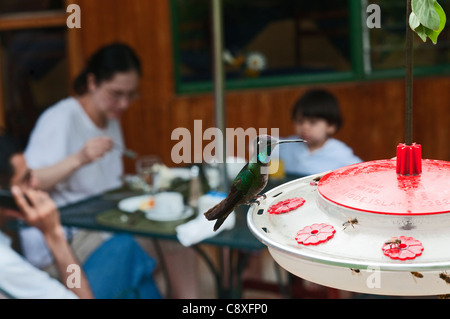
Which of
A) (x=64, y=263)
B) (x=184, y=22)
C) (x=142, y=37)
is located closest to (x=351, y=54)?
(x=184, y=22)

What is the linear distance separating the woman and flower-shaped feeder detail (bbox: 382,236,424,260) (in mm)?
2082

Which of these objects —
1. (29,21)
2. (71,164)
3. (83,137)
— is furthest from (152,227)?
(29,21)

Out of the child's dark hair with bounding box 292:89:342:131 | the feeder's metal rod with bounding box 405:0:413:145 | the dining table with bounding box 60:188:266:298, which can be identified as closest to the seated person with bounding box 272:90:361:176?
the child's dark hair with bounding box 292:89:342:131

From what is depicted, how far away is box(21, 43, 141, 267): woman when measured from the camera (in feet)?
8.47

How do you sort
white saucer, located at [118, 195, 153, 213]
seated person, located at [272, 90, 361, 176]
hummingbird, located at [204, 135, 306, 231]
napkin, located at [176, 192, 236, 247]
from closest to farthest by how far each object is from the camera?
hummingbird, located at [204, 135, 306, 231] → napkin, located at [176, 192, 236, 247] → white saucer, located at [118, 195, 153, 213] → seated person, located at [272, 90, 361, 176]

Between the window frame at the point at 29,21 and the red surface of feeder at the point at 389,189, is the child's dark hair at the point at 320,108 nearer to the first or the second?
the window frame at the point at 29,21

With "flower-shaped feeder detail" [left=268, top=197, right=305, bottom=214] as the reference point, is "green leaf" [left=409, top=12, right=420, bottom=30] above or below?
above

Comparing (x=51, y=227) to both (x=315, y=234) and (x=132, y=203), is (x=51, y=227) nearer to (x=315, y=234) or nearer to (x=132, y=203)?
(x=132, y=203)

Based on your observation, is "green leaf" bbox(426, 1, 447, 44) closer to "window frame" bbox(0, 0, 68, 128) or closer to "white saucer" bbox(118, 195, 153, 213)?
"white saucer" bbox(118, 195, 153, 213)

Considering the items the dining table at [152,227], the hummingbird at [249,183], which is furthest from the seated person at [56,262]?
the hummingbird at [249,183]

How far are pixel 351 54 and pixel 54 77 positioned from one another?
205cm

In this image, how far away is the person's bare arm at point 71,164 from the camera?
2557mm
